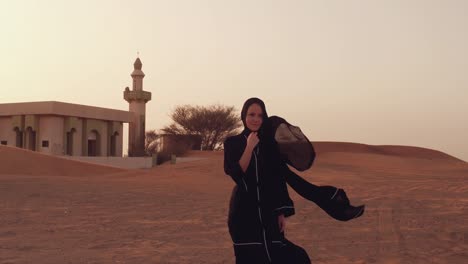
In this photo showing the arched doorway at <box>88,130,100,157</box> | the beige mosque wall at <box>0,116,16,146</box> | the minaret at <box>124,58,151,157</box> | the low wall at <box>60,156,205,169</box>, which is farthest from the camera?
the minaret at <box>124,58,151,157</box>

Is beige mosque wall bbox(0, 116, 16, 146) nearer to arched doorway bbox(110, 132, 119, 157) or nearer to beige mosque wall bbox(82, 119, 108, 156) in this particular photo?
beige mosque wall bbox(82, 119, 108, 156)

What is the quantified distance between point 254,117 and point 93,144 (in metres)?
36.3

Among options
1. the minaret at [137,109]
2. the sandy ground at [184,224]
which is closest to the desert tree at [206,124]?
the minaret at [137,109]

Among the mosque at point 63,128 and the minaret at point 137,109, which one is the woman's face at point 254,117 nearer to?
the mosque at point 63,128

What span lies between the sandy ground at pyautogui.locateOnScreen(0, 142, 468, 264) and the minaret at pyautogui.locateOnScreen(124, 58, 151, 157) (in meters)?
26.0

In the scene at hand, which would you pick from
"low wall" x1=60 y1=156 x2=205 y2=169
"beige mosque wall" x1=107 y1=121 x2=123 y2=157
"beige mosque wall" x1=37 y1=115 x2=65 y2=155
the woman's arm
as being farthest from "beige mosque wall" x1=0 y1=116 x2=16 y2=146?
the woman's arm

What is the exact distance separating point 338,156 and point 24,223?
99.1 feet

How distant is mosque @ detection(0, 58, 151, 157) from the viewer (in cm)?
3469

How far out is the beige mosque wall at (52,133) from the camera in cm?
3462

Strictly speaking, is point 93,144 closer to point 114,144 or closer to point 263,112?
point 114,144

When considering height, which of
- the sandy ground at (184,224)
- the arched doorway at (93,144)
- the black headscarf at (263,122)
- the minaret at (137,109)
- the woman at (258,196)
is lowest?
the sandy ground at (184,224)

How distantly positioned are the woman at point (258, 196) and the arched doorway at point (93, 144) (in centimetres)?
3587

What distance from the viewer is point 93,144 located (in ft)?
127

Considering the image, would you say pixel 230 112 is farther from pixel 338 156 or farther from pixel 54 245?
pixel 54 245
